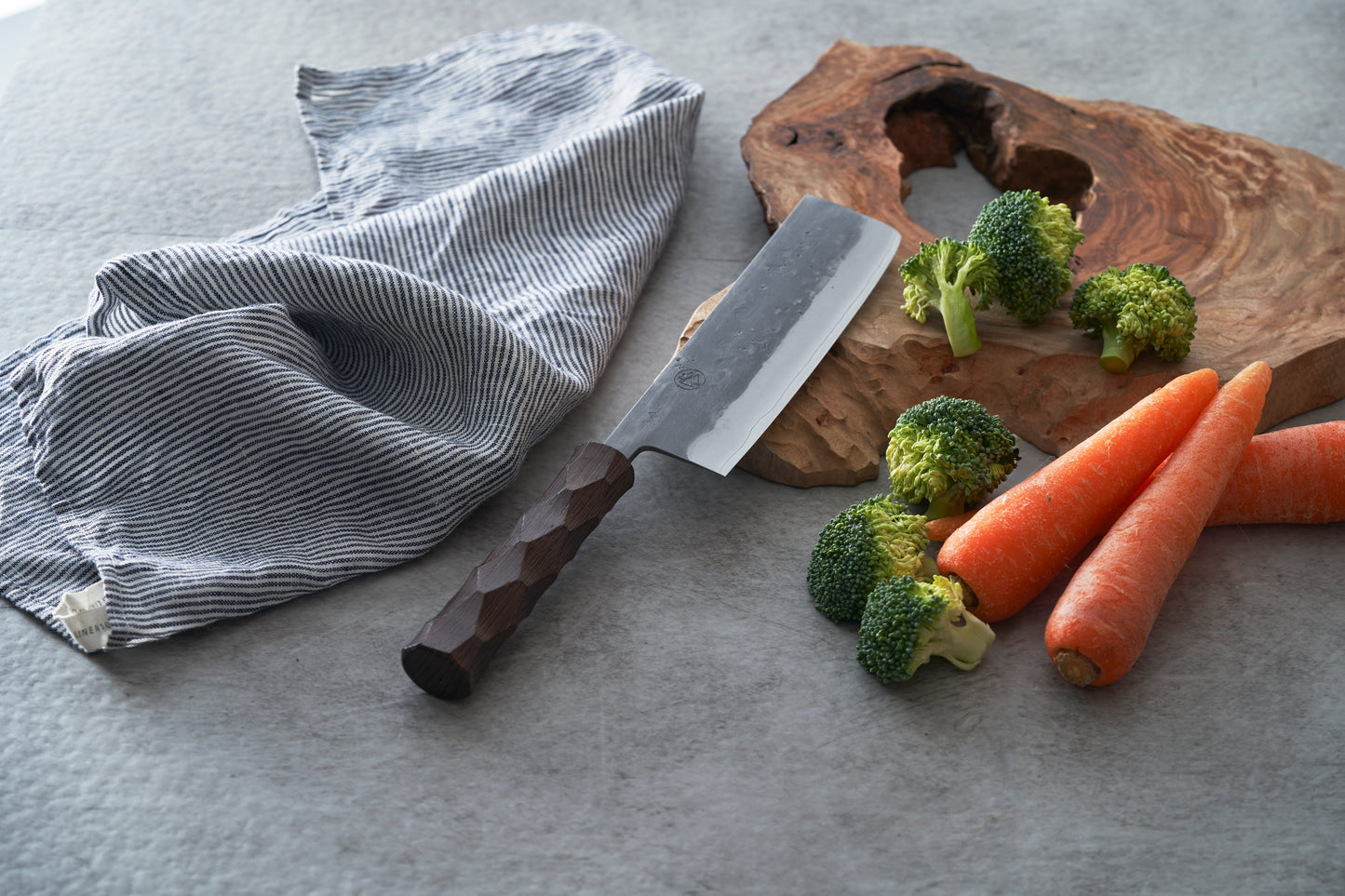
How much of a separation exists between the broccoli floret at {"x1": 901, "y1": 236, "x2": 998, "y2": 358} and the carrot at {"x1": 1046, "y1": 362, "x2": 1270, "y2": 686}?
348 mm

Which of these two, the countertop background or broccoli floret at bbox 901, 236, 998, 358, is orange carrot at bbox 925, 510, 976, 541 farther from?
broccoli floret at bbox 901, 236, 998, 358

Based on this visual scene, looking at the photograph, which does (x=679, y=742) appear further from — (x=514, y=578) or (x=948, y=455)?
(x=948, y=455)

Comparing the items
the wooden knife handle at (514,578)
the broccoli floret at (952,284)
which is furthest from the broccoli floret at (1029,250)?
the wooden knife handle at (514,578)

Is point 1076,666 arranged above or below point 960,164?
below

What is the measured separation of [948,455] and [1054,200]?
0.92 m

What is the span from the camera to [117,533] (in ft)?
4.54

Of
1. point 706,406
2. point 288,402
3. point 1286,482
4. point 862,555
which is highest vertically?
point 288,402

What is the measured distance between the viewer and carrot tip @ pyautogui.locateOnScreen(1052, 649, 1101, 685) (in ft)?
4.15

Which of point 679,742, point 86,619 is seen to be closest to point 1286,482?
point 679,742

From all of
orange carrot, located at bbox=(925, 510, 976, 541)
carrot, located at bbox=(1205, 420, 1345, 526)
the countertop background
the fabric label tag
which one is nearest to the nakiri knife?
the countertop background

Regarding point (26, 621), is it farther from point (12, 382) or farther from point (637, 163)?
point (637, 163)

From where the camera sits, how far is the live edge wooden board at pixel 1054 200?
5.24ft

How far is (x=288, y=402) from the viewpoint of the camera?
1465 mm

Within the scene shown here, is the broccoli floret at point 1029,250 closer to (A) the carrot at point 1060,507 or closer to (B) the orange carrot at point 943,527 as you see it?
(A) the carrot at point 1060,507
